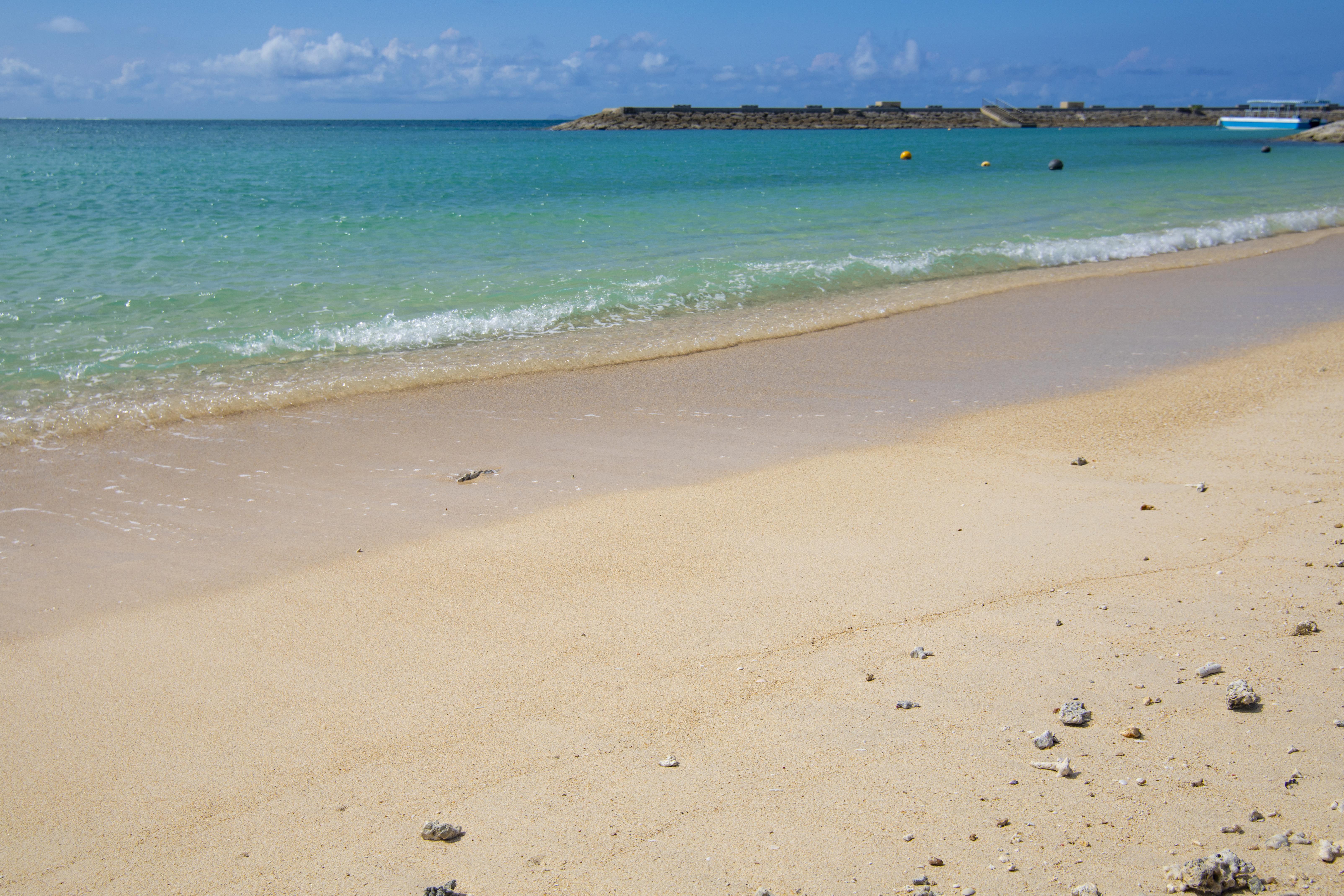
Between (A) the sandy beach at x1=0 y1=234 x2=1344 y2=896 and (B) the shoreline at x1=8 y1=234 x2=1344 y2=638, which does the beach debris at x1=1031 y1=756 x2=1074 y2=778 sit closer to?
(A) the sandy beach at x1=0 y1=234 x2=1344 y2=896

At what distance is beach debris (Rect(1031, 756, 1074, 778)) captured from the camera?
2.72 metres

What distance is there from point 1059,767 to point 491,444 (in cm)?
457

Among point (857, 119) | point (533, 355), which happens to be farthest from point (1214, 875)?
point (857, 119)

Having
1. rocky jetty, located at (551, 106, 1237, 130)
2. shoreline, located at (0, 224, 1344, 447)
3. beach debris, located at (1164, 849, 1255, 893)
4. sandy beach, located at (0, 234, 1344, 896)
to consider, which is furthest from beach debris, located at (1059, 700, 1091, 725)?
rocky jetty, located at (551, 106, 1237, 130)

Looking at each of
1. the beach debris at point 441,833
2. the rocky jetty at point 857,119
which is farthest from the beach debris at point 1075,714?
the rocky jetty at point 857,119

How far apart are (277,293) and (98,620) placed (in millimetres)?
8199

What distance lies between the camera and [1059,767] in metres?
2.74

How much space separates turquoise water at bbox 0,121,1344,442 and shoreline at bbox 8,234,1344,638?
1117 millimetres

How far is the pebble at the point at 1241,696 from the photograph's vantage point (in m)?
2.98

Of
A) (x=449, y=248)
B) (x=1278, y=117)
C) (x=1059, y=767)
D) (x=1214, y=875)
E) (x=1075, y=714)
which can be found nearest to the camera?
(x=1214, y=875)

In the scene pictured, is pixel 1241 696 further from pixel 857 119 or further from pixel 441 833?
pixel 857 119

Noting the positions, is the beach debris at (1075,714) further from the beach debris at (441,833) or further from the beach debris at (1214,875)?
the beach debris at (441,833)

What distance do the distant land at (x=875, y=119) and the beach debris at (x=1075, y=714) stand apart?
116m

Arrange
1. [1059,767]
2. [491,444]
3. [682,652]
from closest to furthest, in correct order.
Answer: [1059,767] < [682,652] < [491,444]
